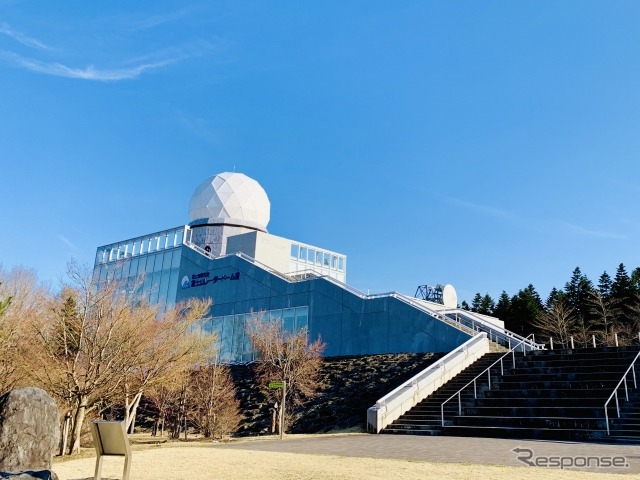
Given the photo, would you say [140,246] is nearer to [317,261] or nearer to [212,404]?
[317,261]

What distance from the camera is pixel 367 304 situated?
3284cm

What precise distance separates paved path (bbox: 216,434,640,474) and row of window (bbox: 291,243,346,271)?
3195 centimetres

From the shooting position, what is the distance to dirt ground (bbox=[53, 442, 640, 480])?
9.09m

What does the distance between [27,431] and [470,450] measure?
970 cm

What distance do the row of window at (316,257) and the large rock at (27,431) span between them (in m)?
37.9

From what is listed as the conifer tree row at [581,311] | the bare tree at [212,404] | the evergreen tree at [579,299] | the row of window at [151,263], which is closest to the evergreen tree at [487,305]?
the conifer tree row at [581,311]

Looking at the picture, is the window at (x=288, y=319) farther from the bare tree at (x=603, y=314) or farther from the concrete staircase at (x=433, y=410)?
the bare tree at (x=603, y=314)

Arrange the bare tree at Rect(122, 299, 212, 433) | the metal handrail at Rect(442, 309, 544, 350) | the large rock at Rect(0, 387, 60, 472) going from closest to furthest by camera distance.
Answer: the large rock at Rect(0, 387, 60, 472), the bare tree at Rect(122, 299, 212, 433), the metal handrail at Rect(442, 309, 544, 350)

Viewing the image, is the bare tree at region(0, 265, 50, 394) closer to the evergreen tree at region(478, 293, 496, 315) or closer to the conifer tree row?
the conifer tree row

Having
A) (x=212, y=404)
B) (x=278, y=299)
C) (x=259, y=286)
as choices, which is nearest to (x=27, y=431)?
(x=212, y=404)

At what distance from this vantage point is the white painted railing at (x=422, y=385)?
19422 mm

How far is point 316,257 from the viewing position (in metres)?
50.9

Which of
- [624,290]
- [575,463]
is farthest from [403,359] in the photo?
[624,290]

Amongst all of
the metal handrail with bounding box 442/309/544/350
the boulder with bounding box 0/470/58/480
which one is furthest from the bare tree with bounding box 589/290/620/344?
the boulder with bounding box 0/470/58/480
